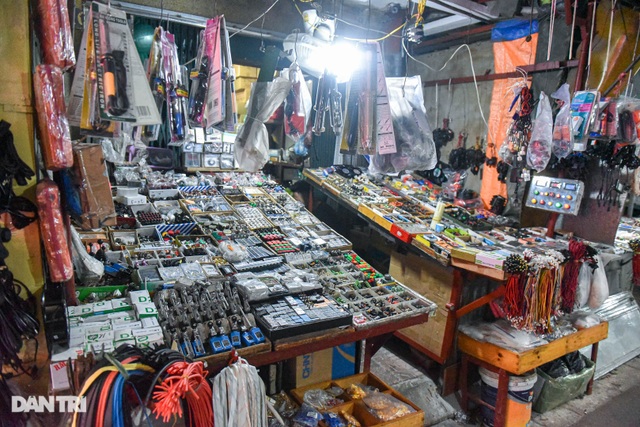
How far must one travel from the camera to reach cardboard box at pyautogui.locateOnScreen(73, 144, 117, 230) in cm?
175

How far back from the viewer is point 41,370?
1.89 m

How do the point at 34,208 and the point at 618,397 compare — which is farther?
the point at 618,397

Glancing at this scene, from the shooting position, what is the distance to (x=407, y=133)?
3.06 meters

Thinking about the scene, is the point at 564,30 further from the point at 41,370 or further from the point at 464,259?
the point at 41,370

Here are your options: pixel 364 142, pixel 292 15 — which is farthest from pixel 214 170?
pixel 364 142

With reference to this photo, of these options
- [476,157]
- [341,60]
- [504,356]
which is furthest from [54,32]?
[476,157]

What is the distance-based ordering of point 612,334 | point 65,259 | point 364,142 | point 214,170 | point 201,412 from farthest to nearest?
1. point 214,170
2. point 612,334
3. point 364,142
4. point 65,259
5. point 201,412

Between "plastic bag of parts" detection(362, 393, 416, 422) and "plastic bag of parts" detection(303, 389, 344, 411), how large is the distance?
0.70ft

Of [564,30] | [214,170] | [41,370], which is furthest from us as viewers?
[214,170]

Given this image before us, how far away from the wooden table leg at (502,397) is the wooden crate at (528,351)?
3.1 inches

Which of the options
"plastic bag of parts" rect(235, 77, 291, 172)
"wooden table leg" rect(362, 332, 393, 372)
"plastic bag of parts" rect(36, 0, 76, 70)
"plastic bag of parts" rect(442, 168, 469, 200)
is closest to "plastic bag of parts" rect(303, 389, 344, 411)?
"wooden table leg" rect(362, 332, 393, 372)

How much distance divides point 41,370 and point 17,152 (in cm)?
100

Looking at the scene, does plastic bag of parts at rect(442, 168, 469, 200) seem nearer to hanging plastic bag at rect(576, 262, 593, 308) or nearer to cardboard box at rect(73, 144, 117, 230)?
hanging plastic bag at rect(576, 262, 593, 308)

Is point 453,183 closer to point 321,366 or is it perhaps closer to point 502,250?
point 502,250
